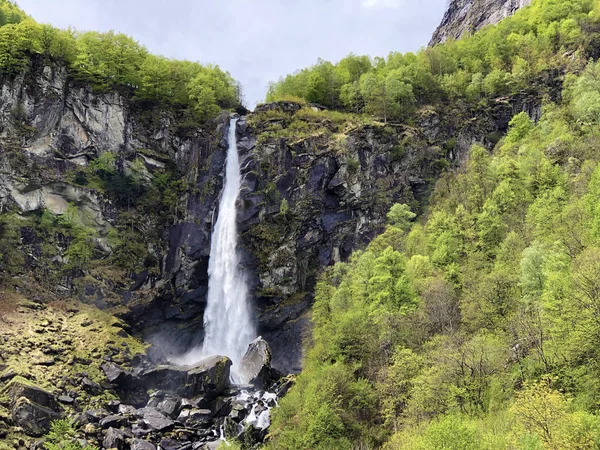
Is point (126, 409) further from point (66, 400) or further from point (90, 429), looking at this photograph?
point (66, 400)

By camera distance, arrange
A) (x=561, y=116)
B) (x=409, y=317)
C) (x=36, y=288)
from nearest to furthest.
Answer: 1. (x=409, y=317)
2. (x=36, y=288)
3. (x=561, y=116)

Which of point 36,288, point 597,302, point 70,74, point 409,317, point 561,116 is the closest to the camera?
point 597,302

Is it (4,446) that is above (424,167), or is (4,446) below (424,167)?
below

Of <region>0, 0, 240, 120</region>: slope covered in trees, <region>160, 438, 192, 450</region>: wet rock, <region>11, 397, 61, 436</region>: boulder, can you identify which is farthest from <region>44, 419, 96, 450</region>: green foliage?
<region>0, 0, 240, 120</region>: slope covered in trees

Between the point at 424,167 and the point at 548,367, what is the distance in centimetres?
4358

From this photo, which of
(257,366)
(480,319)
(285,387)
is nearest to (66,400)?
(257,366)

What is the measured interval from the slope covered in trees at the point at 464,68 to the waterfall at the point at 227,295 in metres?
24.5

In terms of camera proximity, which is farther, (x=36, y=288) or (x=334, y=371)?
(x=36, y=288)

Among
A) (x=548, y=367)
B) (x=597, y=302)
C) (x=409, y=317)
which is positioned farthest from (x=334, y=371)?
(x=597, y=302)

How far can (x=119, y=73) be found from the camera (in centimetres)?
5944

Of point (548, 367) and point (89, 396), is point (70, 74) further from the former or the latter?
point (548, 367)

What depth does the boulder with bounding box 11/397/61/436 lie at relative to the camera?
30.5m

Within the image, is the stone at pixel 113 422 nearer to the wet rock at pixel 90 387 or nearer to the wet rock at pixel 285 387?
the wet rock at pixel 90 387

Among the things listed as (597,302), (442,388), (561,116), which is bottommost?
(442,388)
